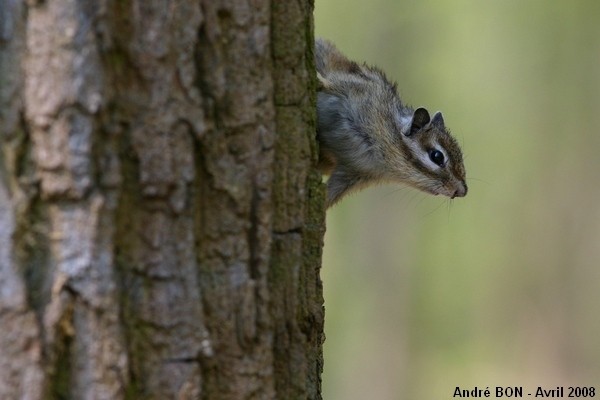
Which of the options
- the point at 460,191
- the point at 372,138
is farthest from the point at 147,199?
the point at 460,191

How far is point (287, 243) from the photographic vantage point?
7.47 ft

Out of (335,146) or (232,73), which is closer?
(232,73)

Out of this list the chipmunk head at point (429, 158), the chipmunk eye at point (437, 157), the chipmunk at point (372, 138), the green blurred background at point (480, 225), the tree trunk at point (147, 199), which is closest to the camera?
the tree trunk at point (147, 199)

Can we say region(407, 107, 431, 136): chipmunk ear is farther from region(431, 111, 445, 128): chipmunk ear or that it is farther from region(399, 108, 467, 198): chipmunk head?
region(431, 111, 445, 128): chipmunk ear

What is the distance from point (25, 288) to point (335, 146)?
2228 millimetres

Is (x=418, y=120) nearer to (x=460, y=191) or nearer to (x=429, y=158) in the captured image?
(x=429, y=158)

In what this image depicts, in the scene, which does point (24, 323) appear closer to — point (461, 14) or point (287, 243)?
point (287, 243)

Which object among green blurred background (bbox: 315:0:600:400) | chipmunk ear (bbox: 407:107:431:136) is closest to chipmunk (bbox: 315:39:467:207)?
chipmunk ear (bbox: 407:107:431:136)

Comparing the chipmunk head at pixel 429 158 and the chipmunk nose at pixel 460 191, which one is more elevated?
the chipmunk head at pixel 429 158

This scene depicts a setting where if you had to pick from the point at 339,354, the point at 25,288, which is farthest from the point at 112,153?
the point at 339,354

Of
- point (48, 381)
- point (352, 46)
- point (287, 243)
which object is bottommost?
point (48, 381)

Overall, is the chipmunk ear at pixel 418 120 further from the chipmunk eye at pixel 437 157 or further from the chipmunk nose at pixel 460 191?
the chipmunk nose at pixel 460 191

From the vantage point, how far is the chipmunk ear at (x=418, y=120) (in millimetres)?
4266

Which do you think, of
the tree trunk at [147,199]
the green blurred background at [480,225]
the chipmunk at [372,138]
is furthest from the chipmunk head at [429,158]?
the green blurred background at [480,225]
